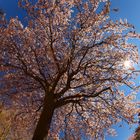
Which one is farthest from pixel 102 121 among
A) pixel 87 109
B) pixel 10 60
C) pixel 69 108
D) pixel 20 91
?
pixel 10 60

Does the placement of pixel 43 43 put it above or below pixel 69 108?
above

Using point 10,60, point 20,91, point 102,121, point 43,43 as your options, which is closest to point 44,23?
point 43,43

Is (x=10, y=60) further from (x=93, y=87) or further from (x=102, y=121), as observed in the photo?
(x=102, y=121)

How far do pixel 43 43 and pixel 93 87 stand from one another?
183 inches

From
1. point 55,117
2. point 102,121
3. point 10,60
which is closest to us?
point 10,60

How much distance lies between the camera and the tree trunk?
50.4 feet

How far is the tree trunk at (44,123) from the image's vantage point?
15.4 metres

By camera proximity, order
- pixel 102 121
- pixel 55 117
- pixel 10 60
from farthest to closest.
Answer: pixel 55 117, pixel 102 121, pixel 10 60

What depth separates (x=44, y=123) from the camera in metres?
15.9

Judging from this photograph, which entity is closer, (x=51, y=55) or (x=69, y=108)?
(x=51, y=55)

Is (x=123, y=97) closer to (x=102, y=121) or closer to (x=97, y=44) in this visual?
(x=102, y=121)

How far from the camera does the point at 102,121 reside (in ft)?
64.1

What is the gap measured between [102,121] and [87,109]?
4.89ft

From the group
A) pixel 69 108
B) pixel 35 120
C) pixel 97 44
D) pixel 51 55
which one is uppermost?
pixel 97 44
